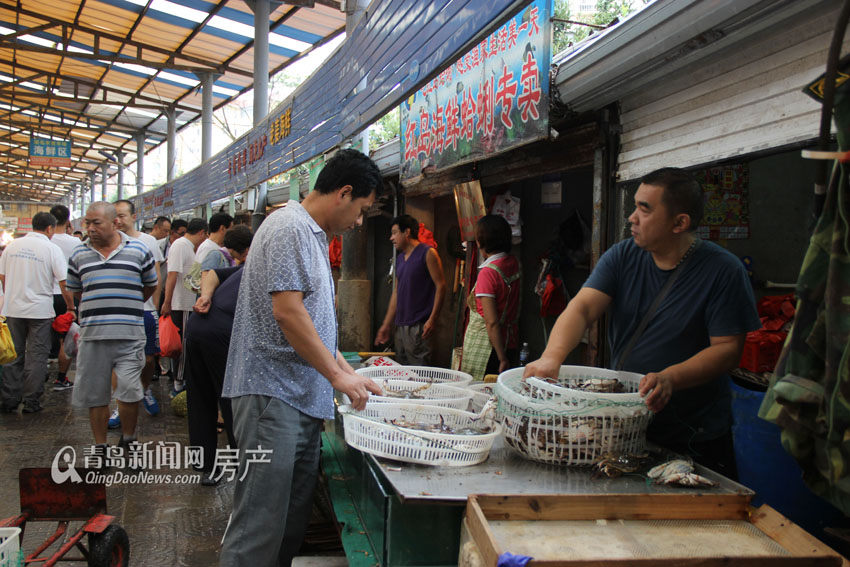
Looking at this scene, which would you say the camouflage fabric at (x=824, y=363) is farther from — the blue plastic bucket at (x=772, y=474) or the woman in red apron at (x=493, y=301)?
the woman in red apron at (x=493, y=301)

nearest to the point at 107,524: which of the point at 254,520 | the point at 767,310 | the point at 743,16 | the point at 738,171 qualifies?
the point at 254,520

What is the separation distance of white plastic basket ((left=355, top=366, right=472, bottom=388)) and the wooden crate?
1.41m

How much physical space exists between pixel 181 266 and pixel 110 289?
2.14 meters

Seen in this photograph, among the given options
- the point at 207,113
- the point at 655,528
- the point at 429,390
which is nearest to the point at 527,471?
the point at 655,528

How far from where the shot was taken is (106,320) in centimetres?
475

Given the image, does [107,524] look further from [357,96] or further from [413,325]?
[357,96]

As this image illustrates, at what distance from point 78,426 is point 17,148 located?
113 feet

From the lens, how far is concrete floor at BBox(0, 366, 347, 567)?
148 inches

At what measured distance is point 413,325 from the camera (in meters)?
6.14

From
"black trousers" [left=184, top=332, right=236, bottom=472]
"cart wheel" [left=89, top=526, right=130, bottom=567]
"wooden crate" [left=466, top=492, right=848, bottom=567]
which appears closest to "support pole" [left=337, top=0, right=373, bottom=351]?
"black trousers" [left=184, top=332, right=236, bottom=472]

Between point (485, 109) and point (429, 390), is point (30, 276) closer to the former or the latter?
point (485, 109)

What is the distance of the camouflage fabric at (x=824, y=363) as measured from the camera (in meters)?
1.35

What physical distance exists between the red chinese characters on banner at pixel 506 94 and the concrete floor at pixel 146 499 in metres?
3.19

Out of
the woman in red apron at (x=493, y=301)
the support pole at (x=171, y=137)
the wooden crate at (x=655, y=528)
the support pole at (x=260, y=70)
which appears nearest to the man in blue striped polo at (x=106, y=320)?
the woman in red apron at (x=493, y=301)
